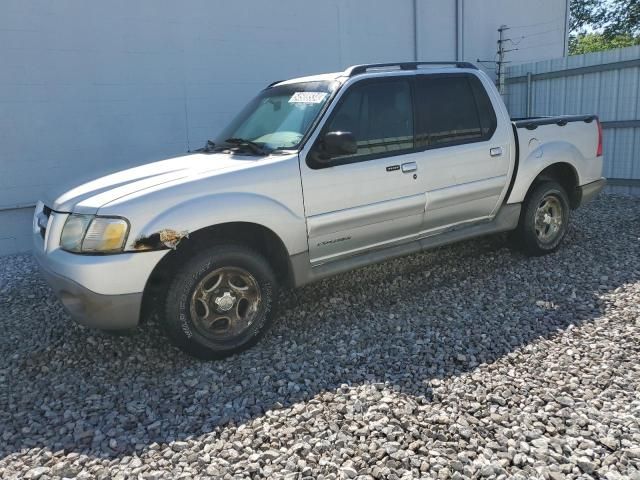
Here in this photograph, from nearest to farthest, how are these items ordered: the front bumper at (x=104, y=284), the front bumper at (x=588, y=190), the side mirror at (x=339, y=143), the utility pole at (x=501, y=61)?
the front bumper at (x=104, y=284) < the side mirror at (x=339, y=143) < the front bumper at (x=588, y=190) < the utility pole at (x=501, y=61)

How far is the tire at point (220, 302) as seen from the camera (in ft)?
12.0

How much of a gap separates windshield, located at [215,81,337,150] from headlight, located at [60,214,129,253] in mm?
1381

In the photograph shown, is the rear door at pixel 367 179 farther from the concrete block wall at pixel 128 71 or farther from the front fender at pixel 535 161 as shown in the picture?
the concrete block wall at pixel 128 71

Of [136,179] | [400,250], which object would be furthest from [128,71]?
[400,250]

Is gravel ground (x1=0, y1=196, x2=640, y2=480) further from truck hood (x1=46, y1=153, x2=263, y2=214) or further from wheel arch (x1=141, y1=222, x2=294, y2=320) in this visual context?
truck hood (x1=46, y1=153, x2=263, y2=214)

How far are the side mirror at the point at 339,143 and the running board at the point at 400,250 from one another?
0.80 meters

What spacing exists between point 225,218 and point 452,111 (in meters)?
2.48

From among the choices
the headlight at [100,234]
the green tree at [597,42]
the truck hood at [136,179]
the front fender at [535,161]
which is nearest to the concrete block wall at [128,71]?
the truck hood at [136,179]

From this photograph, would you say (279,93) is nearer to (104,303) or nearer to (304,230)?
(304,230)

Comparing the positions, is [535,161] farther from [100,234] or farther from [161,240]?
[100,234]

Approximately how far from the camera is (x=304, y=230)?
13.5 feet

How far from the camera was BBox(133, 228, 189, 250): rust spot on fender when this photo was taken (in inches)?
137

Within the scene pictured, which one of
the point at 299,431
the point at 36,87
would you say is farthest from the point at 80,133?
the point at 299,431

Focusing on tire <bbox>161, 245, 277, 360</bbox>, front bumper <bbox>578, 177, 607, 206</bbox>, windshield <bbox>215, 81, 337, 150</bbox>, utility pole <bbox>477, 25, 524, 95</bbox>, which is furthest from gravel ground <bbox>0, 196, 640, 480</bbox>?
utility pole <bbox>477, 25, 524, 95</bbox>
